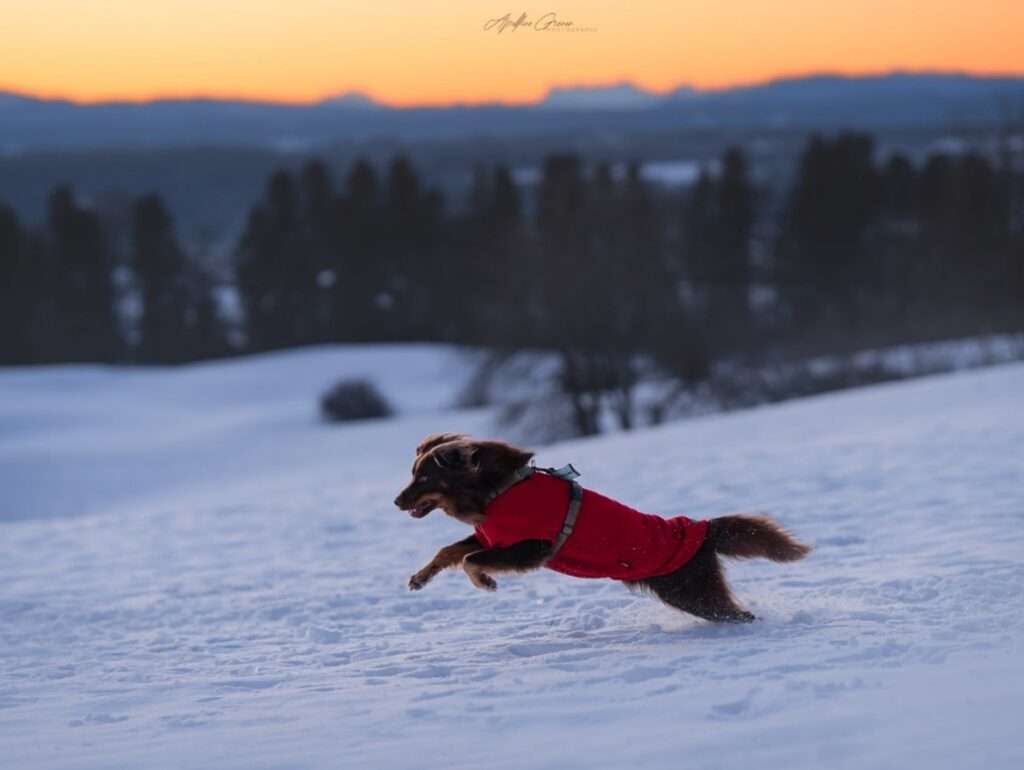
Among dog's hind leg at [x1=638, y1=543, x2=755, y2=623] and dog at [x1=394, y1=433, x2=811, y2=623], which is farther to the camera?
dog's hind leg at [x1=638, y1=543, x2=755, y2=623]

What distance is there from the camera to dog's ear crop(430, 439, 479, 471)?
6.22m

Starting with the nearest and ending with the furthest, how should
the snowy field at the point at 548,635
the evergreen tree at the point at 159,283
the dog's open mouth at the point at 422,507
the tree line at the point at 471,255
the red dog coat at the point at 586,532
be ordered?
the snowy field at the point at 548,635 < the red dog coat at the point at 586,532 < the dog's open mouth at the point at 422,507 < the tree line at the point at 471,255 < the evergreen tree at the point at 159,283

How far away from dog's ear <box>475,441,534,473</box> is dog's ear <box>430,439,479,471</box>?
32mm

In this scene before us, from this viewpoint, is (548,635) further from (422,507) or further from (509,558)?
(422,507)

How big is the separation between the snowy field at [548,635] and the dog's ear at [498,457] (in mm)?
943

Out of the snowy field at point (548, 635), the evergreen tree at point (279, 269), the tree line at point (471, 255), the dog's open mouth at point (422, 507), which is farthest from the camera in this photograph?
the evergreen tree at point (279, 269)

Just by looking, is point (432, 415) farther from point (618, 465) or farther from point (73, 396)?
point (618, 465)

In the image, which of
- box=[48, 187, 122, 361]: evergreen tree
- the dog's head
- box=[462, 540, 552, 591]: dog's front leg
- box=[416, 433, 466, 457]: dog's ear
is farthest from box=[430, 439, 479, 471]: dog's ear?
box=[48, 187, 122, 361]: evergreen tree

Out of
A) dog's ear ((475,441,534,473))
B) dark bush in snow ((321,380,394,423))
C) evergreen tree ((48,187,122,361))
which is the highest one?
dog's ear ((475,441,534,473))

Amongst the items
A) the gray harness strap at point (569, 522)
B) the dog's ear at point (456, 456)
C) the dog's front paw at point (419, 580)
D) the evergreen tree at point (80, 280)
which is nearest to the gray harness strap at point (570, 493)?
the gray harness strap at point (569, 522)

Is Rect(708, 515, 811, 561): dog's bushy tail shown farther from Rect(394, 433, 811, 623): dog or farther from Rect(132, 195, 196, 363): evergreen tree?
Rect(132, 195, 196, 363): evergreen tree

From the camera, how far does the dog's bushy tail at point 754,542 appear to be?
645cm

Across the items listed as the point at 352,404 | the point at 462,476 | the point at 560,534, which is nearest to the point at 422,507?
the point at 462,476

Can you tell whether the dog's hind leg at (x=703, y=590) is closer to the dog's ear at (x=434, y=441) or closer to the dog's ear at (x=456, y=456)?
the dog's ear at (x=456, y=456)
